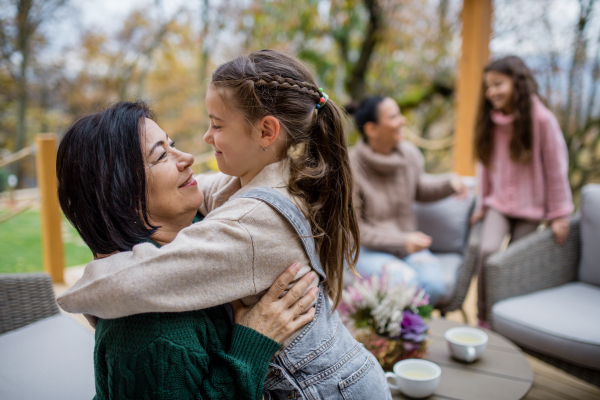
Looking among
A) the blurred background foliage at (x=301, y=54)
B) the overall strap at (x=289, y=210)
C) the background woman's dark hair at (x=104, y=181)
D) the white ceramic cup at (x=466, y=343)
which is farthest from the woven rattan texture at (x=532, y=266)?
the blurred background foliage at (x=301, y=54)

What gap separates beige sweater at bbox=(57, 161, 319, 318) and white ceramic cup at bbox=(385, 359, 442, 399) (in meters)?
0.59

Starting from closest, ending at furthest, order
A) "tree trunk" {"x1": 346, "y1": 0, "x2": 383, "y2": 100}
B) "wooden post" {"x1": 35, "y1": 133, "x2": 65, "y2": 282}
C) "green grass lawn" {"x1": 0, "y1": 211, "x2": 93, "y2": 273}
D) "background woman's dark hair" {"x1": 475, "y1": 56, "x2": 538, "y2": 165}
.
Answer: "background woman's dark hair" {"x1": 475, "y1": 56, "x2": 538, "y2": 165} < "wooden post" {"x1": 35, "y1": 133, "x2": 65, "y2": 282} < "green grass lawn" {"x1": 0, "y1": 211, "x2": 93, "y2": 273} < "tree trunk" {"x1": 346, "y1": 0, "x2": 383, "y2": 100}

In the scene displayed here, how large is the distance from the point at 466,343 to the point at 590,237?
1256 mm

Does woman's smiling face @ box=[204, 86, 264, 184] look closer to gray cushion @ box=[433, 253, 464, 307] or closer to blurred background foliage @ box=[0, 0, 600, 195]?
gray cushion @ box=[433, 253, 464, 307]

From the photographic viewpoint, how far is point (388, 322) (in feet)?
4.79

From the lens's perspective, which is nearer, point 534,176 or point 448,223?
point 534,176

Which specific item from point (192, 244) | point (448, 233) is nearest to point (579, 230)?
point (448, 233)

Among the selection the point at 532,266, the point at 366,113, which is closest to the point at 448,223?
the point at 532,266

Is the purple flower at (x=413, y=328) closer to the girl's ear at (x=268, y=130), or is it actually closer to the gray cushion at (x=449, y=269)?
the girl's ear at (x=268, y=130)

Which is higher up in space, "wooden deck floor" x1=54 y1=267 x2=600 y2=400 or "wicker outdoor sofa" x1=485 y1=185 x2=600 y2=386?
"wicker outdoor sofa" x1=485 y1=185 x2=600 y2=386

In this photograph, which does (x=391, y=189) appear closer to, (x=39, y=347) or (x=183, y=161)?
(x=183, y=161)

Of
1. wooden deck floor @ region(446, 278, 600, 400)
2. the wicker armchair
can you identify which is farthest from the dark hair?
wooden deck floor @ region(446, 278, 600, 400)

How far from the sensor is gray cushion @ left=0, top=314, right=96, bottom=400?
1.30m

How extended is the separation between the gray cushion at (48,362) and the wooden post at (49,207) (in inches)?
70.1
